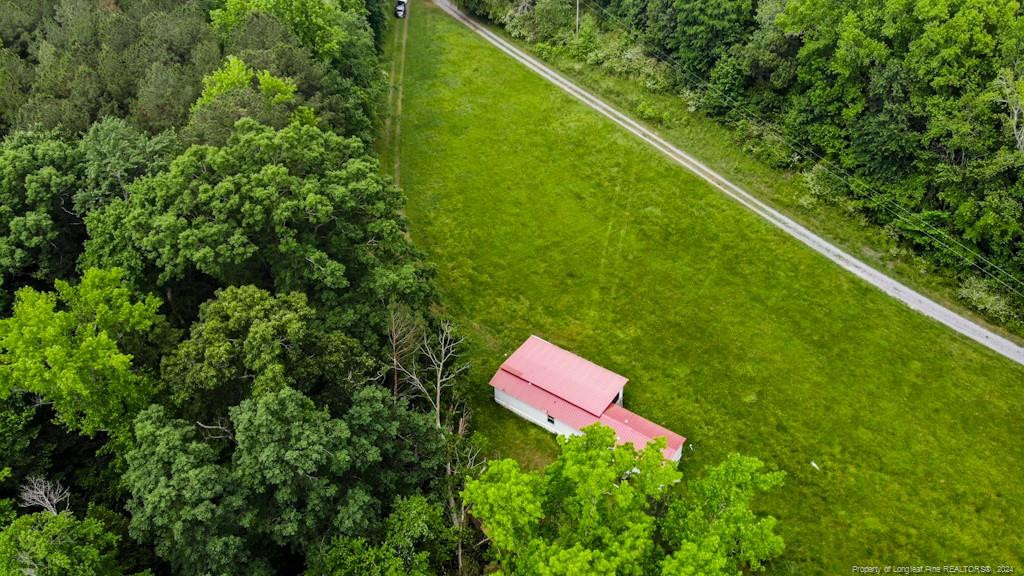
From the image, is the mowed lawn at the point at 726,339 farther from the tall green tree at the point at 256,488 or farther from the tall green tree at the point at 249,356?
the tall green tree at the point at 256,488

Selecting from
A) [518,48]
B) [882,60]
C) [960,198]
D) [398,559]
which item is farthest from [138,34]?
[960,198]

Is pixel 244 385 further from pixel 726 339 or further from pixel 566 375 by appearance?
pixel 726 339

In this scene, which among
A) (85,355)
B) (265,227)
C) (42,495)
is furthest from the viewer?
(265,227)

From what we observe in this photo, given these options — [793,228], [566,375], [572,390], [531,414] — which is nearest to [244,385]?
[531,414]

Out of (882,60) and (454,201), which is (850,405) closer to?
(882,60)

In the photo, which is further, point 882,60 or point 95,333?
point 882,60

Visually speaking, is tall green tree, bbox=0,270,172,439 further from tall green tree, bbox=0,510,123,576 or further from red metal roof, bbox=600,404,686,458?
red metal roof, bbox=600,404,686,458

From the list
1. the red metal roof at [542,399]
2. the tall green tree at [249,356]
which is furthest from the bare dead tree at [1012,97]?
the tall green tree at [249,356]
